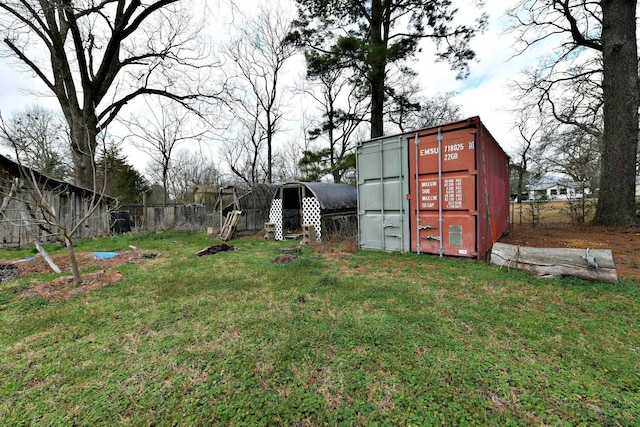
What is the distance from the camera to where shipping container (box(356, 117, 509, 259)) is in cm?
522

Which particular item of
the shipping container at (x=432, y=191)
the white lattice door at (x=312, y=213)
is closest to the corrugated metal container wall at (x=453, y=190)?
the shipping container at (x=432, y=191)

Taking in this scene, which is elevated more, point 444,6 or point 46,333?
point 444,6

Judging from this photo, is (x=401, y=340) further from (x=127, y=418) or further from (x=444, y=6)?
(x=444, y=6)

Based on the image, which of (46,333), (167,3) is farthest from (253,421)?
(167,3)

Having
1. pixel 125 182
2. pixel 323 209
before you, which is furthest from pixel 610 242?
pixel 125 182

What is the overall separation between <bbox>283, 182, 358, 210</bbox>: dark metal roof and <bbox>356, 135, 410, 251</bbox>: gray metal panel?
2.32 m

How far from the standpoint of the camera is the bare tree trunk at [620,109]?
7438 millimetres

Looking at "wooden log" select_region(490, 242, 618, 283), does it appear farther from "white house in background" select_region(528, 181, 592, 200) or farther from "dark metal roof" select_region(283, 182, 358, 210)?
"white house in background" select_region(528, 181, 592, 200)

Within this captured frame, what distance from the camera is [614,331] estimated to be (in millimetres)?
2402

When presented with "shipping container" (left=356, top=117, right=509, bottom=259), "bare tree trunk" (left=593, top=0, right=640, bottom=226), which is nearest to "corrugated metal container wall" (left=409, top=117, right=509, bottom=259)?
"shipping container" (left=356, top=117, right=509, bottom=259)

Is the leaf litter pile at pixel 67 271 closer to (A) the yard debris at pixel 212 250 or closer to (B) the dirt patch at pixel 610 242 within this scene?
(A) the yard debris at pixel 212 250

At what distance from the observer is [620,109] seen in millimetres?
7641

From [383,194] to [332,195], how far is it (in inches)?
139

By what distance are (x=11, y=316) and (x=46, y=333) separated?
1023 mm
